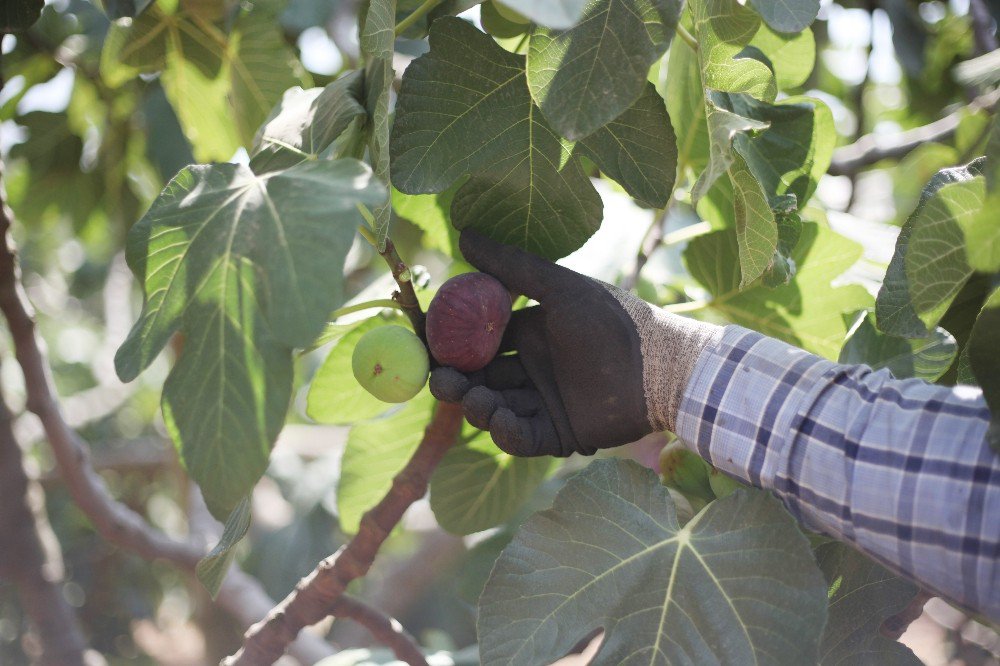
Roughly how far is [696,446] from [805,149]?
39cm

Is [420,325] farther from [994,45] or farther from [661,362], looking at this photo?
[994,45]

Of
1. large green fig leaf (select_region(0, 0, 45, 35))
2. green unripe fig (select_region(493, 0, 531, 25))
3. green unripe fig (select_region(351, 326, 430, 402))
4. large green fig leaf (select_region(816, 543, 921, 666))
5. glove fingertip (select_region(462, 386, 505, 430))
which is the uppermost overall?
large green fig leaf (select_region(0, 0, 45, 35))

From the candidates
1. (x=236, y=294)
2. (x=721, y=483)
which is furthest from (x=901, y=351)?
(x=236, y=294)

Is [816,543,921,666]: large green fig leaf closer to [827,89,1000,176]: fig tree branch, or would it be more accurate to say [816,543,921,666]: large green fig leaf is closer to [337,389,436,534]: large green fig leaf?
[337,389,436,534]: large green fig leaf

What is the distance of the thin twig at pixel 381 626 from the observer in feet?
3.53

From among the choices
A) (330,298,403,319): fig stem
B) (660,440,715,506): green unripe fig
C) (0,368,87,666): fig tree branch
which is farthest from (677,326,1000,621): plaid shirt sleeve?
(0,368,87,666): fig tree branch

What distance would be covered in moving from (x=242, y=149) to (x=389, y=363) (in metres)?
0.72

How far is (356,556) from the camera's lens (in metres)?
0.99

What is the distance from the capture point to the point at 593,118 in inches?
29.0

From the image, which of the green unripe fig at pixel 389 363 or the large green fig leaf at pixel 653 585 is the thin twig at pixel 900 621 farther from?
the green unripe fig at pixel 389 363

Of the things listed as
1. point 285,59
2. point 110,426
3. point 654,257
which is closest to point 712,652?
point 654,257

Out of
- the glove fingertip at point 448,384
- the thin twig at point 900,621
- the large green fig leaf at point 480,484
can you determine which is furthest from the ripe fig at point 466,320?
the thin twig at point 900,621

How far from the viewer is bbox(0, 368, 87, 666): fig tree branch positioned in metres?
1.40

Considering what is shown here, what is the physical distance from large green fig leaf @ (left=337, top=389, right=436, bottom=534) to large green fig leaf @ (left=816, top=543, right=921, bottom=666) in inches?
20.8
